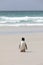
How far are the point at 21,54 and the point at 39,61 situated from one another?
2.09 ft

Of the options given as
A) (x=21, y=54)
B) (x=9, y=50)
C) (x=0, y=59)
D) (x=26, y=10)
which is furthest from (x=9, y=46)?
(x=26, y=10)

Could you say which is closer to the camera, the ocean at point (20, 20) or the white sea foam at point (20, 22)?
the white sea foam at point (20, 22)

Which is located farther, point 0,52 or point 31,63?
point 0,52

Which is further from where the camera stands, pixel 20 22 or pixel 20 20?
pixel 20 20

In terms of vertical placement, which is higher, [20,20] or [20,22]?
[20,20]

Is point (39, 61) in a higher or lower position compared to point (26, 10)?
lower

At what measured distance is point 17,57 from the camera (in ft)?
13.6

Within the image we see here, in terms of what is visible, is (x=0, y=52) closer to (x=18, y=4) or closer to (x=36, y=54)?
(x=36, y=54)

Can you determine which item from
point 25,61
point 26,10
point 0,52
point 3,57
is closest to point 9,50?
point 0,52

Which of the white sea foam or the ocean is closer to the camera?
the white sea foam

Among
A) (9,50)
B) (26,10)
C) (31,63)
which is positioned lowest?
(31,63)

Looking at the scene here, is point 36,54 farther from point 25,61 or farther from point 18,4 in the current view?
point 18,4

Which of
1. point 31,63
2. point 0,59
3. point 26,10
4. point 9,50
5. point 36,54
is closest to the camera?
point 31,63

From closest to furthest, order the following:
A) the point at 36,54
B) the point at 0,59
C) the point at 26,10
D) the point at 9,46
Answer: the point at 0,59 → the point at 36,54 → the point at 9,46 → the point at 26,10
